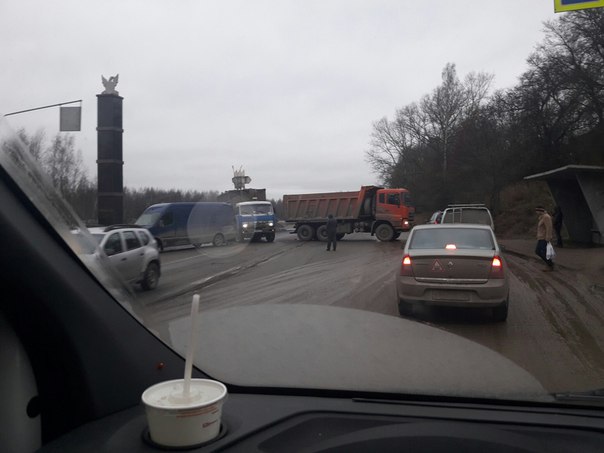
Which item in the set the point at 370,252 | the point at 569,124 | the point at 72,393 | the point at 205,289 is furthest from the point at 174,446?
the point at 569,124

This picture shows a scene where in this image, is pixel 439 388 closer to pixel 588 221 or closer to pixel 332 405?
pixel 332 405

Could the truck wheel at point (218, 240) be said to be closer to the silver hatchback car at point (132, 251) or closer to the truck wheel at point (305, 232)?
the silver hatchback car at point (132, 251)

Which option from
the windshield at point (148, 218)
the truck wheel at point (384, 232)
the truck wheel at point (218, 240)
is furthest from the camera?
the truck wheel at point (384, 232)

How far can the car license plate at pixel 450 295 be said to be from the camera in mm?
7203

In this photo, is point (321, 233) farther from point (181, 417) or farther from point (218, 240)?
point (181, 417)

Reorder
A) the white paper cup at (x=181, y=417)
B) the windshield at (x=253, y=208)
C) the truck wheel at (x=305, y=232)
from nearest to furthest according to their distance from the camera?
the white paper cup at (x=181, y=417)
the windshield at (x=253, y=208)
the truck wheel at (x=305, y=232)

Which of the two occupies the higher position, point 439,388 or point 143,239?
point 143,239

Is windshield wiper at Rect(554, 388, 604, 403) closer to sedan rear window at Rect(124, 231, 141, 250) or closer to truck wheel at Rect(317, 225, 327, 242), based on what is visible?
sedan rear window at Rect(124, 231, 141, 250)

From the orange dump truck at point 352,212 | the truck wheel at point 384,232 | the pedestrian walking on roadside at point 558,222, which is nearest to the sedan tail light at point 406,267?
the orange dump truck at point 352,212

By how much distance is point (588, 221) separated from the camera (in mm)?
20359

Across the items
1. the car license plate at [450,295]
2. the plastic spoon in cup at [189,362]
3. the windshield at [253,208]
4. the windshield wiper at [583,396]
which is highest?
the windshield at [253,208]

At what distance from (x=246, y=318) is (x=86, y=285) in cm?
324

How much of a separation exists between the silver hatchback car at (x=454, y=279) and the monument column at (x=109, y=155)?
4376 mm

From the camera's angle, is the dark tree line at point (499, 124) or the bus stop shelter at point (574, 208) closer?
the dark tree line at point (499, 124)
